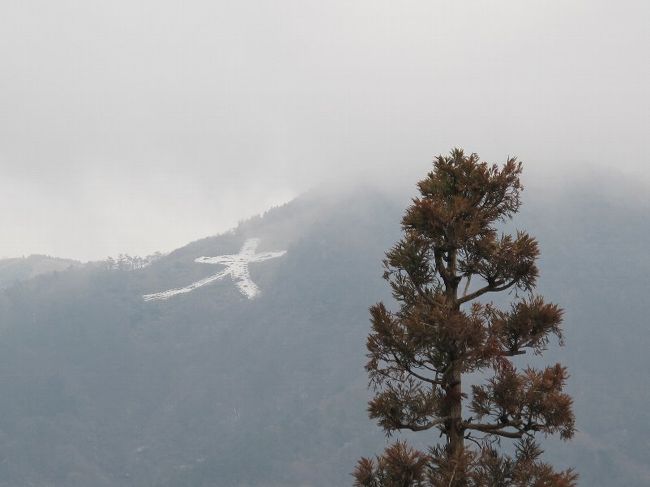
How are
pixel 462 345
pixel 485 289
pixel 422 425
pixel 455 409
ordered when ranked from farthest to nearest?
pixel 422 425 → pixel 455 409 → pixel 485 289 → pixel 462 345

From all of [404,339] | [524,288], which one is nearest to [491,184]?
[524,288]

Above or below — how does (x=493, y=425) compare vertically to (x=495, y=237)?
below

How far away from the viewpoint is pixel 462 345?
2170 cm

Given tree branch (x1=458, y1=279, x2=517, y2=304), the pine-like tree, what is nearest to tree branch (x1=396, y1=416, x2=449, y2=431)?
the pine-like tree

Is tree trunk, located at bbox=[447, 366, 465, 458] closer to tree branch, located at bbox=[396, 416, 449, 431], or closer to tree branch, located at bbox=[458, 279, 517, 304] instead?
tree branch, located at bbox=[396, 416, 449, 431]

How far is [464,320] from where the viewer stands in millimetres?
21422

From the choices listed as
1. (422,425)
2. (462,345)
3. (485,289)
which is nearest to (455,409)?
(422,425)

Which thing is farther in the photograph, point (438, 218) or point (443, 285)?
point (443, 285)

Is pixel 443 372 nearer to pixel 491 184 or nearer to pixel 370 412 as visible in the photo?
pixel 370 412

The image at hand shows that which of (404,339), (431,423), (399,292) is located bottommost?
(431,423)

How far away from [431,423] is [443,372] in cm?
141

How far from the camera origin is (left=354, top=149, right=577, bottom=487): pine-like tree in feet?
70.0

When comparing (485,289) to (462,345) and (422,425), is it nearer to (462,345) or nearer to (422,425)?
(462,345)

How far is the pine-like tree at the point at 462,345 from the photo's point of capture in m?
21.3
